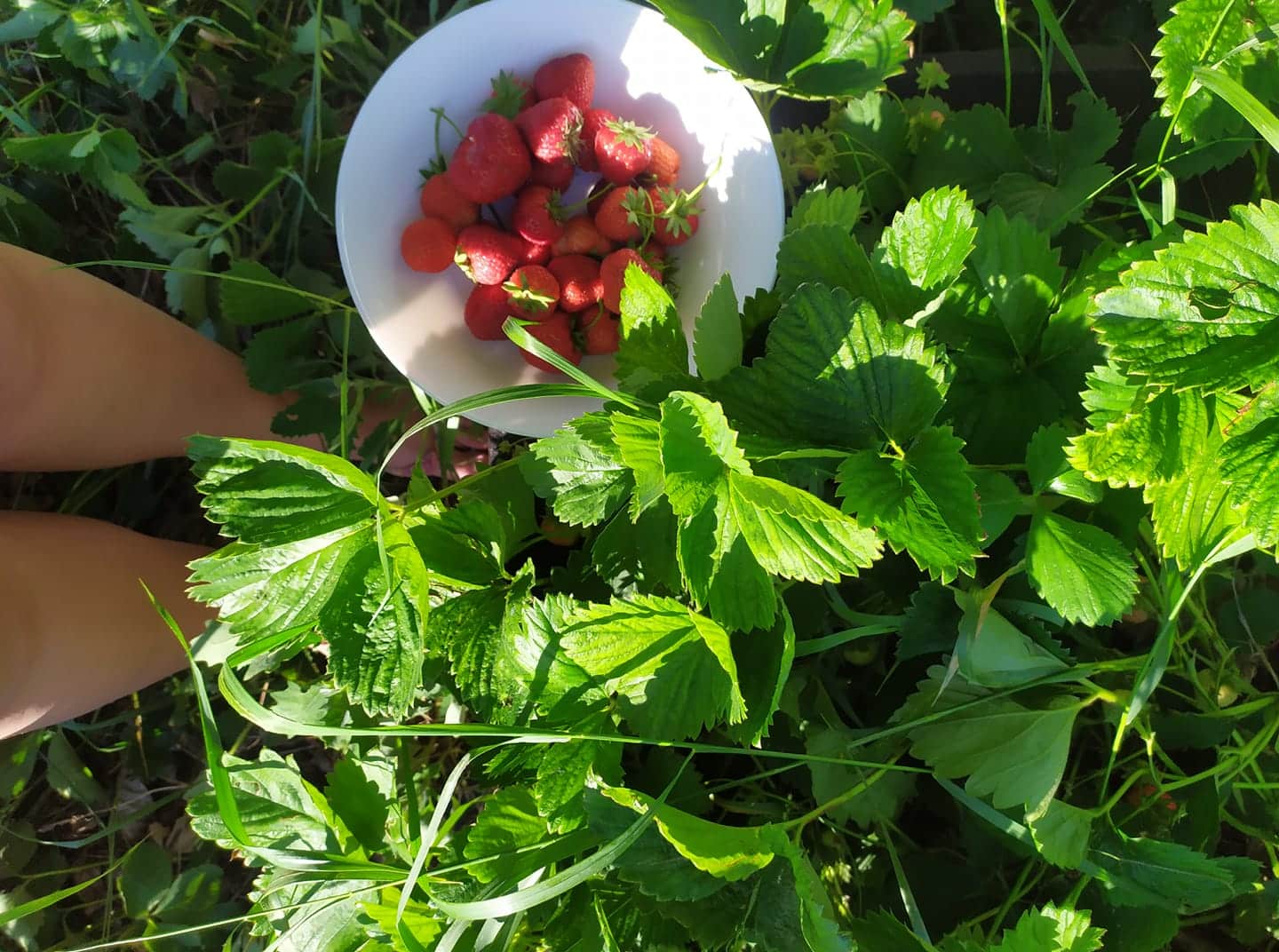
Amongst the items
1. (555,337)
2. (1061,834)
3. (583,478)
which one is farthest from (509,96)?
(1061,834)

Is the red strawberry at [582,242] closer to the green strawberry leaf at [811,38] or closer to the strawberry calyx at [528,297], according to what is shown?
the strawberry calyx at [528,297]

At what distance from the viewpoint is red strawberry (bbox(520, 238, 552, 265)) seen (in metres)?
0.93

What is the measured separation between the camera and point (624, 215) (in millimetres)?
908

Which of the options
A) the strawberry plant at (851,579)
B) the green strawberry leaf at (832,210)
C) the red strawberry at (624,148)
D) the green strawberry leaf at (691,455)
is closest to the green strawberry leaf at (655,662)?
the strawberry plant at (851,579)

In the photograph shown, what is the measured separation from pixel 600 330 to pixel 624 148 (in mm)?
181

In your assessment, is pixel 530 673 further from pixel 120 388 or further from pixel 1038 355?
pixel 120 388

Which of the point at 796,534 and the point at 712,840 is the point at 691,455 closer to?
the point at 796,534

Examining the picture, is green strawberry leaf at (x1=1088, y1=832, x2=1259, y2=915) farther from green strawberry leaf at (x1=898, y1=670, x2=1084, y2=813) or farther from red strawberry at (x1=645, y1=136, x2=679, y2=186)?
red strawberry at (x1=645, y1=136, x2=679, y2=186)

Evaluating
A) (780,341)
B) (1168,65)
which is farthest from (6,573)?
(1168,65)

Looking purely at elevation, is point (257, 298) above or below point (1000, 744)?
above

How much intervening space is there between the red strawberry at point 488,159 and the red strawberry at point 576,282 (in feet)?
0.32

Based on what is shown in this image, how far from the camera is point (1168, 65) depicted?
0.68 meters

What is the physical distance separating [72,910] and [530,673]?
89cm

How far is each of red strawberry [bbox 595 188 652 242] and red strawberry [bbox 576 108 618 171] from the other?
5cm
